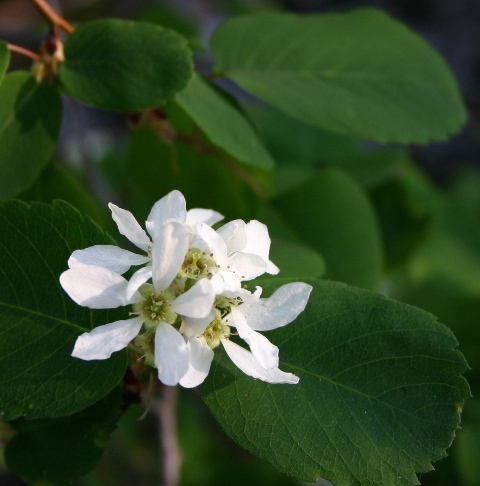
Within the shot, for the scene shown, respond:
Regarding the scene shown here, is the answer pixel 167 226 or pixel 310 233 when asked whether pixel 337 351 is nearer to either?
pixel 167 226

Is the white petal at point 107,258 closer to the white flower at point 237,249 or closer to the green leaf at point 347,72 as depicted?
the white flower at point 237,249

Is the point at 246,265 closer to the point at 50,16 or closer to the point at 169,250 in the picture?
the point at 169,250

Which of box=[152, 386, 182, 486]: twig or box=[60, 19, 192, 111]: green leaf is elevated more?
box=[60, 19, 192, 111]: green leaf

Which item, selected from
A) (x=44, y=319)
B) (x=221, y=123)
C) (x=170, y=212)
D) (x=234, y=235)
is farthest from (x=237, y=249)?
(x=221, y=123)

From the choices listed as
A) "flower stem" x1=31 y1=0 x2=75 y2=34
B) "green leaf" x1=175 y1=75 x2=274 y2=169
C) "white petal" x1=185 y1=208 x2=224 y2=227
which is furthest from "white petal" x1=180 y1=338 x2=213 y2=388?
"flower stem" x1=31 y1=0 x2=75 y2=34

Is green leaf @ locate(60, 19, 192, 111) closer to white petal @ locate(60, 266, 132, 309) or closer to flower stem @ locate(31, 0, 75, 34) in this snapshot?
flower stem @ locate(31, 0, 75, 34)
